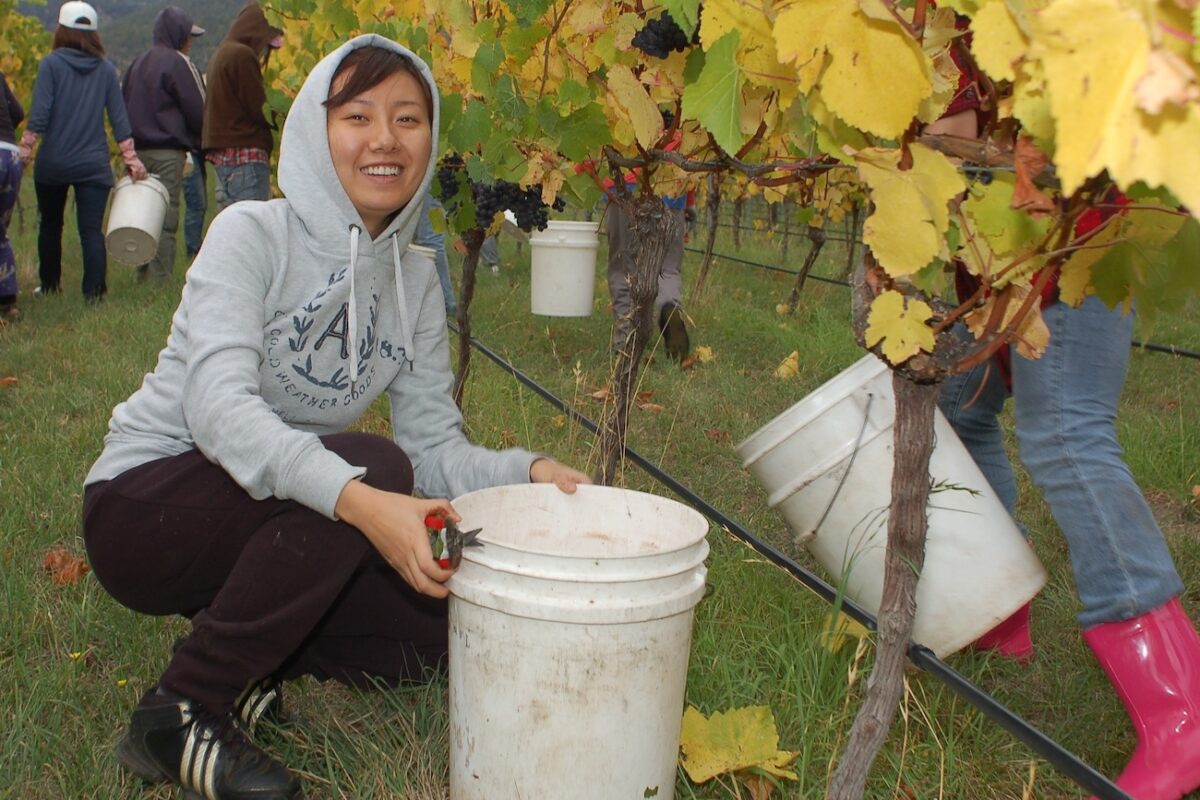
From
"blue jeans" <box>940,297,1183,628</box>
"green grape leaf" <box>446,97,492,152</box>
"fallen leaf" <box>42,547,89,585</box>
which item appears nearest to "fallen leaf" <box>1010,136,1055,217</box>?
"blue jeans" <box>940,297,1183,628</box>

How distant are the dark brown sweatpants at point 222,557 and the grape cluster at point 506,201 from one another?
1.00m

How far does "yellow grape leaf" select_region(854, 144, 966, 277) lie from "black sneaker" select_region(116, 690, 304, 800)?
47.6 inches

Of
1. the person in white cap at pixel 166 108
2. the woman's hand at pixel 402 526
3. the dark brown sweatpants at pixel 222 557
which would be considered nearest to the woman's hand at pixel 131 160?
the person in white cap at pixel 166 108

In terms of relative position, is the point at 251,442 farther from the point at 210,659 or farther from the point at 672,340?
the point at 672,340

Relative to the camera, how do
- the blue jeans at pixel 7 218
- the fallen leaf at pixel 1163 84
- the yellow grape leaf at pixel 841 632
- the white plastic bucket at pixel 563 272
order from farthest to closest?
1. the white plastic bucket at pixel 563 272
2. the blue jeans at pixel 7 218
3. the yellow grape leaf at pixel 841 632
4. the fallen leaf at pixel 1163 84

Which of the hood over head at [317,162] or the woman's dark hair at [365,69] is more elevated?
the woman's dark hair at [365,69]

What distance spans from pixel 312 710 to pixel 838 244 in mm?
11111

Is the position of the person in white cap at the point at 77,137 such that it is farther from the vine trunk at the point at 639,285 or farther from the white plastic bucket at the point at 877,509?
the white plastic bucket at the point at 877,509

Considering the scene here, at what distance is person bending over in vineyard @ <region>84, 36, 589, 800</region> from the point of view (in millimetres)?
1556

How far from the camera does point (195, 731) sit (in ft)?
5.27

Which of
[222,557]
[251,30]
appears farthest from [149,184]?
[222,557]

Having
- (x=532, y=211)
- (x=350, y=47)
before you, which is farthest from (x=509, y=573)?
(x=532, y=211)

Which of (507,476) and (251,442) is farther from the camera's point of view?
(507,476)

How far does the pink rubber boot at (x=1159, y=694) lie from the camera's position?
1.64 meters
